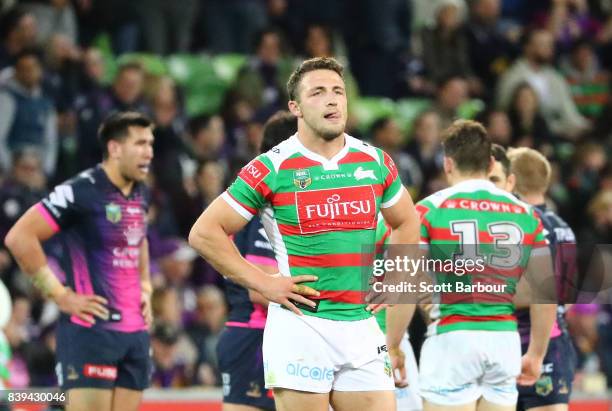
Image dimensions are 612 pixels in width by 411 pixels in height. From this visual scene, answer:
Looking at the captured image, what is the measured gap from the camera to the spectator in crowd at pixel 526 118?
53.6 feet

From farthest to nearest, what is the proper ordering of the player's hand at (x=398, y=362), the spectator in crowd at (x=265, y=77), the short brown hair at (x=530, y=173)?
the spectator in crowd at (x=265, y=77), the short brown hair at (x=530, y=173), the player's hand at (x=398, y=362)

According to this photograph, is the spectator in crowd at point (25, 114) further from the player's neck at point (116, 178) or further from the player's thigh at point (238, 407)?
the player's thigh at point (238, 407)

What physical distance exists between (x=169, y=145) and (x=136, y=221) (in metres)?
5.34

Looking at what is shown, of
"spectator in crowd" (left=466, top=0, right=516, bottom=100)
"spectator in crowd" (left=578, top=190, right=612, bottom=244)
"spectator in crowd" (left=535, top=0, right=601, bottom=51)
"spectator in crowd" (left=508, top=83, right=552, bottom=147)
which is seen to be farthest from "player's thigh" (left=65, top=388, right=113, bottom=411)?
"spectator in crowd" (left=535, top=0, right=601, bottom=51)

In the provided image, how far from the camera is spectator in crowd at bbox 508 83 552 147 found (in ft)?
53.6

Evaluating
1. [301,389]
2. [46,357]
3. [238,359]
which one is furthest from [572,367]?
[46,357]

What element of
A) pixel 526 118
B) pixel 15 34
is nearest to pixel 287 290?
pixel 15 34

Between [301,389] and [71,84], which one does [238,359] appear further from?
[71,84]

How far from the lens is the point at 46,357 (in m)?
11.5

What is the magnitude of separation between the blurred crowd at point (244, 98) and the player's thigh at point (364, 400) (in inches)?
220

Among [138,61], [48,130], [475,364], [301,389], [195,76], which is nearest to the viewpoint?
[301,389]

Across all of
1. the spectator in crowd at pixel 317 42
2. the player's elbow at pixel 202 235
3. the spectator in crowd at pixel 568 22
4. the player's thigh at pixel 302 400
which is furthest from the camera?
the spectator in crowd at pixel 568 22

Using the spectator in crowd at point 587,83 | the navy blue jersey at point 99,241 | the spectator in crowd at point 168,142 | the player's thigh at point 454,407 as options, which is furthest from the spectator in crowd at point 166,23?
the player's thigh at point 454,407

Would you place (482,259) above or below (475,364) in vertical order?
above
